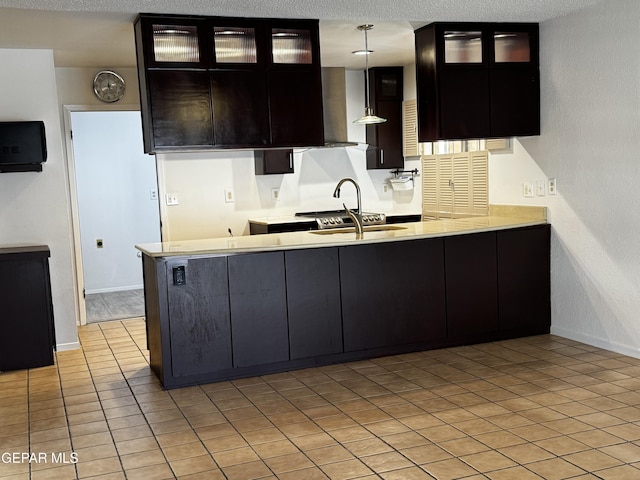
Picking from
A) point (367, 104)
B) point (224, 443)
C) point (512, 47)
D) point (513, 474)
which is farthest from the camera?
point (367, 104)

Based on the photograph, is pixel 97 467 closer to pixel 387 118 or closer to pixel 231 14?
pixel 231 14

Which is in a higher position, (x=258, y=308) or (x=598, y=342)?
(x=258, y=308)

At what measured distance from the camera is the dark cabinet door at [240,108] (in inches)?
180

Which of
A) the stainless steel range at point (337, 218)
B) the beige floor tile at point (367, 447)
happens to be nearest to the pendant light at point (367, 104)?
the stainless steel range at point (337, 218)

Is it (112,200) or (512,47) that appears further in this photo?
(112,200)

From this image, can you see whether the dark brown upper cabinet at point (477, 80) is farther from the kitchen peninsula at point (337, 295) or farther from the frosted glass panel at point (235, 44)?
the frosted glass panel at point (235, 44)

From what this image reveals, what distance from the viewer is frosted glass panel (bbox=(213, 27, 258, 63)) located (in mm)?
4539

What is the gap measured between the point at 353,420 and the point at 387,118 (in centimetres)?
431

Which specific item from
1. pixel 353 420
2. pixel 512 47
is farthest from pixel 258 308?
pixel 512 47

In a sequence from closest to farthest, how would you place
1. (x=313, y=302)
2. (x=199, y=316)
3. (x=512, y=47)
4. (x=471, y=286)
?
(x=199, y=316) → (x=313, y=302) → (x=471, y=286) → (x=512, y=47)

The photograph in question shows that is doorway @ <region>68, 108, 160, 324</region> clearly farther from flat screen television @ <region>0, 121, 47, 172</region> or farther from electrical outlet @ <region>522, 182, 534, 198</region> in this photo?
electrical outlet @ <region>522, 182, 534, 198</region>

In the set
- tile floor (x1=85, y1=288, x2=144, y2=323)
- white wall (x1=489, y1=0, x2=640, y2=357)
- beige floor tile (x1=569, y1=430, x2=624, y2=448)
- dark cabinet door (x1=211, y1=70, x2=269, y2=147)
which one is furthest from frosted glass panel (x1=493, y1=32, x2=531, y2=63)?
tile floor (x1=85, y1=288, x2=144, y2=323)

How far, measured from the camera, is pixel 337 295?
462 cm

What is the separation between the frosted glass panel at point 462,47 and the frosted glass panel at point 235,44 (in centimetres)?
139
